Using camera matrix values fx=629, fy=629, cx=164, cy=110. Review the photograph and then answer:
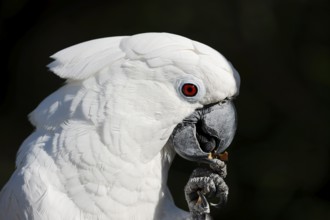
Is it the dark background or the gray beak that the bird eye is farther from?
the dark background

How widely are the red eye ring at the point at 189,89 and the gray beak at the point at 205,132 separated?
3.5 inches

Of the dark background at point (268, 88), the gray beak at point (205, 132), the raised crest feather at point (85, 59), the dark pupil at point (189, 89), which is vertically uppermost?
the raised crest feather at point (85, 59)

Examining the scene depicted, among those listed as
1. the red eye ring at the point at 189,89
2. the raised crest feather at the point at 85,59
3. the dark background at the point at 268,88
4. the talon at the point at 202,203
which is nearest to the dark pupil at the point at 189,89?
the red eye ring at the point at 189,89

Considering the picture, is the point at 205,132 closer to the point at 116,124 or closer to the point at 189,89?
the point at 189,89

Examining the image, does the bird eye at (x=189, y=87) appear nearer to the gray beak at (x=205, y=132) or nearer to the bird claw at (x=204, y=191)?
the gray beak at (x=205, y=132)

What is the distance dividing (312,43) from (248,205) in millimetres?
1292

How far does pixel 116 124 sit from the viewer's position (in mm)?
2213

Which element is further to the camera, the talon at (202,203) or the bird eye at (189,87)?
the talon at (202,203)

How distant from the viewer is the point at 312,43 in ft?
15.0

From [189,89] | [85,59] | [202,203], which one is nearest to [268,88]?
[202,203]

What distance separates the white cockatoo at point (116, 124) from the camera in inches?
87.7

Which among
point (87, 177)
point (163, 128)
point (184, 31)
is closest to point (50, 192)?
point (87, 177)

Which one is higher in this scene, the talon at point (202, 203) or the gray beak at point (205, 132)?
the gray beak at point (205, 132)

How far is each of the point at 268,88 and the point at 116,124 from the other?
264 centimetres
